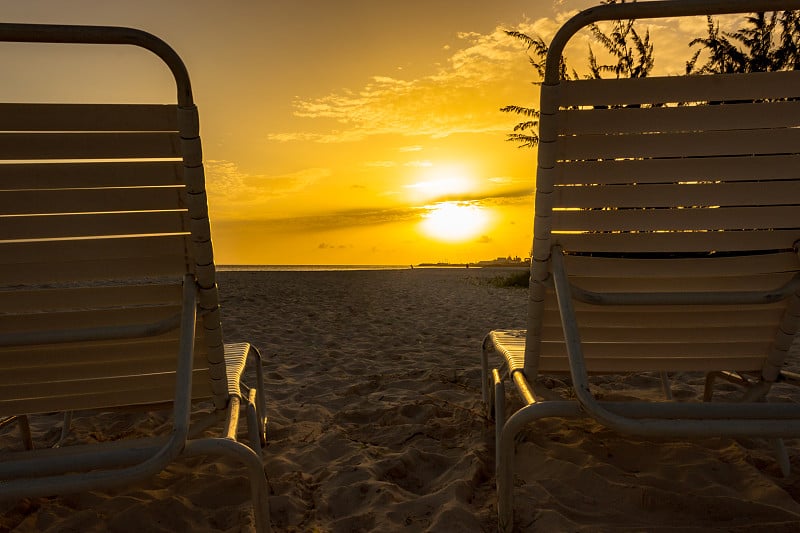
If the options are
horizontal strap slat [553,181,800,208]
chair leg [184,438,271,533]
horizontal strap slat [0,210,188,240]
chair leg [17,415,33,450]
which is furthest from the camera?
chair leg [17,415,33,450]

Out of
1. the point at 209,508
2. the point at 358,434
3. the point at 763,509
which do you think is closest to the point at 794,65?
the point at 763,509

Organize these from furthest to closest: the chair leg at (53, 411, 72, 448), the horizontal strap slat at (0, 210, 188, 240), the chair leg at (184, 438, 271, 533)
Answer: the chair leg at (53, 411, 72, 448), the horizontal strap slat at (0, 210, 188, 240), the chair leg at (184, 438, 271, 533)

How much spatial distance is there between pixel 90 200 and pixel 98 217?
0.20 ft

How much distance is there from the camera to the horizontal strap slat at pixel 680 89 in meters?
1.63

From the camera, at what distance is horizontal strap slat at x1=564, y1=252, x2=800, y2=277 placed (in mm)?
1884

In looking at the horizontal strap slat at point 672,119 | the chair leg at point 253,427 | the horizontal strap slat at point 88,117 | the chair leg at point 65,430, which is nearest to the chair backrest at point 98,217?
the horizontal strap slat at point 88,117

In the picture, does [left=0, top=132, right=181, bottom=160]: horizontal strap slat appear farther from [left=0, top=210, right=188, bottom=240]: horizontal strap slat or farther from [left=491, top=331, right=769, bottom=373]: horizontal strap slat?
[left=491, top=331, right=769, bottom=373]: horizontal strap slat

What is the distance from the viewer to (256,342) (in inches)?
217

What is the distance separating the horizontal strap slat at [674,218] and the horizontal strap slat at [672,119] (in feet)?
0.94

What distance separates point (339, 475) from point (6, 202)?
1.80 meters

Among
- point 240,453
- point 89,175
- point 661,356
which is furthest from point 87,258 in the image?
point 661,356

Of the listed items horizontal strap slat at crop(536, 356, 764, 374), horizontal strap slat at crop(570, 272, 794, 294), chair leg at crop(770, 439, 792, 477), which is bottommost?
chair leg at crop(770, 439, 792, 477)

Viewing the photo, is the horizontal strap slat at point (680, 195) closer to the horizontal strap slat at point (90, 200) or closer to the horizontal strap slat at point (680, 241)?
the horizontal strap slat at point (680, 241)

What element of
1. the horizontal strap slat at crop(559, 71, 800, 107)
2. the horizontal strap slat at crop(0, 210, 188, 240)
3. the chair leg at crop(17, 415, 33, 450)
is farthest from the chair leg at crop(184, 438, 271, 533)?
the chair leg at crop(17, 415, 33, 450)
